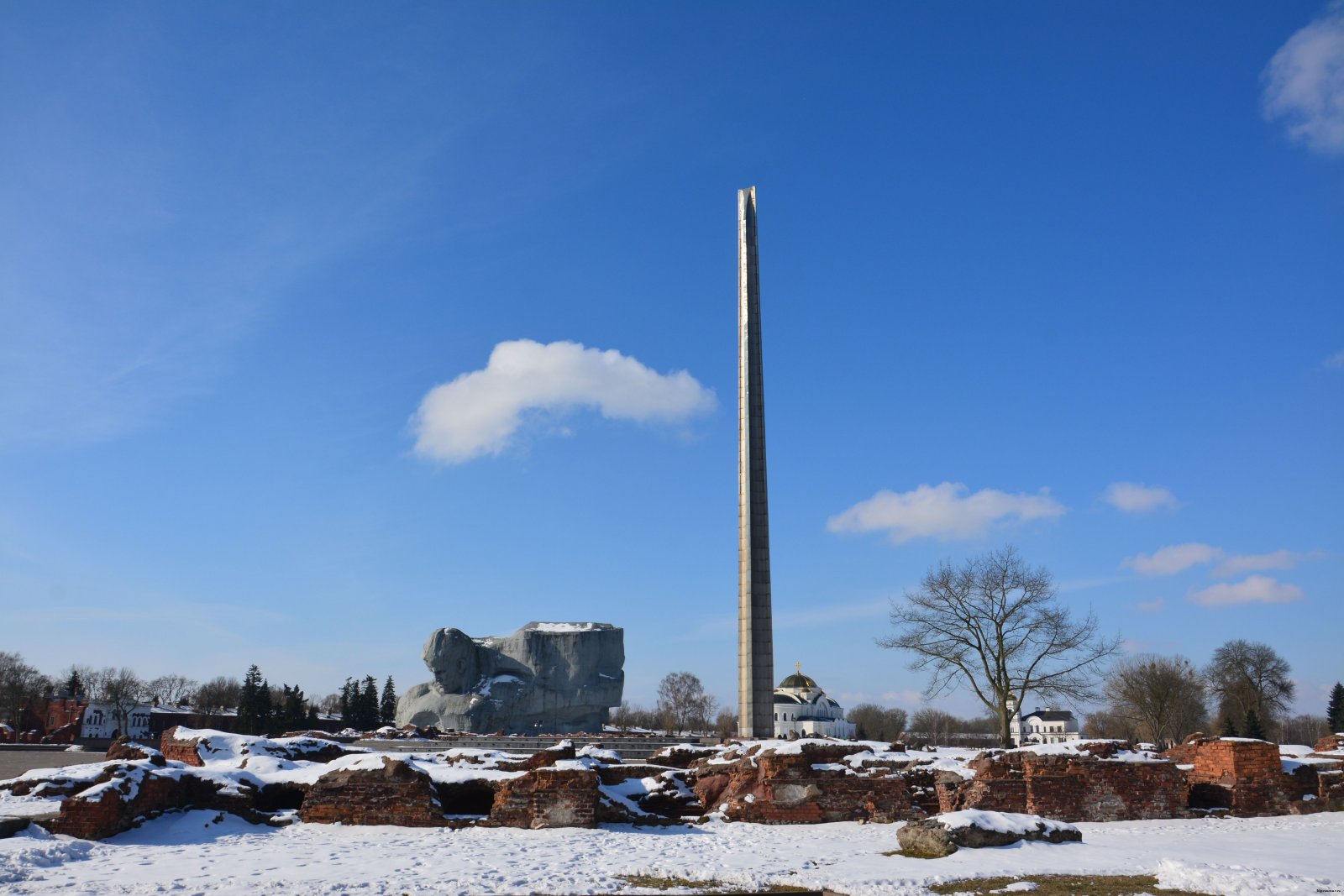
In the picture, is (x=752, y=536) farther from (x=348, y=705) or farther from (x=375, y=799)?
(x=348, y=705)

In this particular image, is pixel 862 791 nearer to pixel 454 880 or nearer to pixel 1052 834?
pixel 1052 834

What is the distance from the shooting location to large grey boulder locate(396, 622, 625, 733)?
3478cm

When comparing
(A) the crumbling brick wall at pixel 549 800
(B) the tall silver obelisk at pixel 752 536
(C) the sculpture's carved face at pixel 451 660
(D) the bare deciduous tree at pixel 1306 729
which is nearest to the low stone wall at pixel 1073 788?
(A) the crumbling brick wall at pixel 549 800

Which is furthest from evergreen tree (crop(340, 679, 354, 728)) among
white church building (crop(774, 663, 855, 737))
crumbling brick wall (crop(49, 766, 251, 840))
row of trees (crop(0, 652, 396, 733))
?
crumbling brick wall (crop(49, 766, 251, 840))

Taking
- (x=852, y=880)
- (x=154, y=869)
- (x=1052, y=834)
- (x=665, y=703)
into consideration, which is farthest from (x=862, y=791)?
(x=665, y=703)

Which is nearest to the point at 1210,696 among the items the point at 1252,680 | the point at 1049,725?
the point at 1252,680

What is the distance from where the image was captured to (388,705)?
6044cm

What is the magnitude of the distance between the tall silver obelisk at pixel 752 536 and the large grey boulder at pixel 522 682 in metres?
9.27

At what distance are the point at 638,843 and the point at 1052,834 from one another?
4.67 meters

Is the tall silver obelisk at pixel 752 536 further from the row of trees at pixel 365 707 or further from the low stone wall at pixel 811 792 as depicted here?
the row of trees at pixel 365 707

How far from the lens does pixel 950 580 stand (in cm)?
2681

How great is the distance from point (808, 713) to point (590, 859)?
63.6 metres

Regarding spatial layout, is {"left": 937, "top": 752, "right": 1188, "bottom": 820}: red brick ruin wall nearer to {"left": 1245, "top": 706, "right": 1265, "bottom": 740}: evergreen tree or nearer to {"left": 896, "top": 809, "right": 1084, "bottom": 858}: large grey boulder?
{"left": 896, "top": 809, "right": 1084, "bottom": 858}: large grey boulder

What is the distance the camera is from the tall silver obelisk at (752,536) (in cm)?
2800
